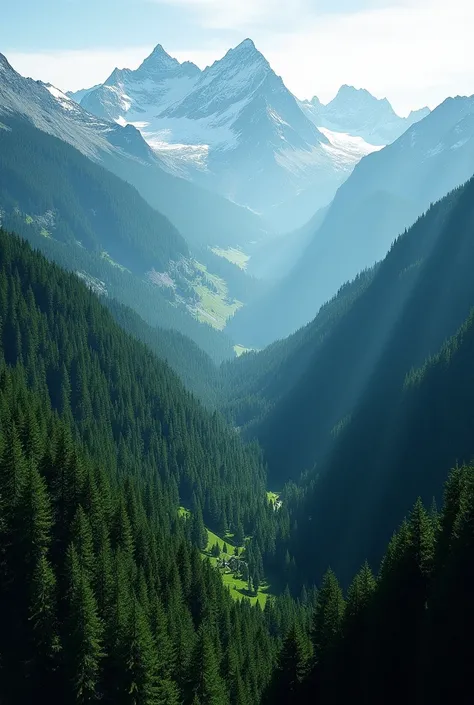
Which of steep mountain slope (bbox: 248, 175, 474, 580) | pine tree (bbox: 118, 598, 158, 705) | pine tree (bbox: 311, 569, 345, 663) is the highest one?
steep mountain slope (bbox: 248, 175, 474, 580)

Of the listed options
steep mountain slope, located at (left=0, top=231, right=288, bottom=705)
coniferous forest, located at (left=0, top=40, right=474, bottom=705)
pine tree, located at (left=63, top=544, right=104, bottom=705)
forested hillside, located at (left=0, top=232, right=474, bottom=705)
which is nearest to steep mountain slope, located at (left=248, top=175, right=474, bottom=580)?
coniferous forest, located at (left=0, top=40, right=474, bottom=705)

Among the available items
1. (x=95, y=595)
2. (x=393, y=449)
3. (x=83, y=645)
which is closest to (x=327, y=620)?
(x=83, y=645)

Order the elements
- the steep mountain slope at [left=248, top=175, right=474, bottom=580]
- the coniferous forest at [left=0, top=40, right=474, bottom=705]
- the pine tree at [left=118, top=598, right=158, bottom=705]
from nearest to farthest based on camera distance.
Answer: the coniferous forest at [left=0, top=40, right=474, bottom=705] < the pine tree at [left=118, top=598, right=158, bottom=705] < the steep mountain slope at [left=248, top=175, right=474, bottom=580]

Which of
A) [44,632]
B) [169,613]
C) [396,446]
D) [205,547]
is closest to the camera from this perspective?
[44,632]

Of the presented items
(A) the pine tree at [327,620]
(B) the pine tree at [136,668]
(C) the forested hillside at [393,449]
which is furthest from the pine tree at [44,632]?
(C) the forested hillside at [393,449]

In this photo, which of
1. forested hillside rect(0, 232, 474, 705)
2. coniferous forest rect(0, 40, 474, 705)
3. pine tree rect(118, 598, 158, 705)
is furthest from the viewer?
pine tree rect(118, 598, 158, 705)

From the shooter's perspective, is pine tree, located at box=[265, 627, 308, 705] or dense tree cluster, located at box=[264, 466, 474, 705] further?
pine tree, located at box=[265, 627, 308, 705]

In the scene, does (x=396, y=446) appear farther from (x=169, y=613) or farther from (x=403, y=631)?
(x=403, y=631)

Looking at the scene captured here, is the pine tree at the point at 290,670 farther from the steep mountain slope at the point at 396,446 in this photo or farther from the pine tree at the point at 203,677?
the steep mountain slope at the point at 396,446

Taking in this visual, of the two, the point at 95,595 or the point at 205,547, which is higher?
the point at 205,547

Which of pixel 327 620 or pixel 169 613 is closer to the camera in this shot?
pixel 327 620

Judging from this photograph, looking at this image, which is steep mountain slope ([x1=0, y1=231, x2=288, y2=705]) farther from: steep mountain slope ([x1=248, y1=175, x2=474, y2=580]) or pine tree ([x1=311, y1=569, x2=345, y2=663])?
steep mountain slope ([x1=248, y1=175, x2=474, y2=580])
